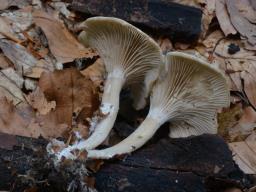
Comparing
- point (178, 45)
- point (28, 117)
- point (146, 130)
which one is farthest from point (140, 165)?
point (178, 45)

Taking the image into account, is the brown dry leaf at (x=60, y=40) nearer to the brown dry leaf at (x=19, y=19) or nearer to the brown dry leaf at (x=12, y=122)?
the brown dry leaf at (x=19, y=19)

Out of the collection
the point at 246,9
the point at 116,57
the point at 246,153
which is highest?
the point at 116,57

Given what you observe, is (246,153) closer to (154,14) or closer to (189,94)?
(189,94)

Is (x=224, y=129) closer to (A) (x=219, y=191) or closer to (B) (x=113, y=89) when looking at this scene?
(A) (x=219, y=191)

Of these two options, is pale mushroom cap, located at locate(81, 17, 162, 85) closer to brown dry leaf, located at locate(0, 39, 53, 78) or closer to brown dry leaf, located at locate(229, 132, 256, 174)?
brown dry leaf, located at locate(0, 39, 53, 78)

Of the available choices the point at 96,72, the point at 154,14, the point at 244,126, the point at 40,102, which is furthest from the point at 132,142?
the point at 154,14

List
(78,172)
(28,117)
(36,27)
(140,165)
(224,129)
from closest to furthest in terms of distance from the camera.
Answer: (78,172), (140,165), (28,117), (224,129), (36,27)

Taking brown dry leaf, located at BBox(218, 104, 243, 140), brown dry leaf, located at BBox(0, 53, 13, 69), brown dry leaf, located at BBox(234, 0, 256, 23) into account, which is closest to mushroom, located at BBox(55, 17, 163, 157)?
brown dry leaf, located at BBox(0, 53, 13, 69)
